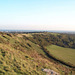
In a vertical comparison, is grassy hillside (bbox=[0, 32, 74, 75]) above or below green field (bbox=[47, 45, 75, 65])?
above

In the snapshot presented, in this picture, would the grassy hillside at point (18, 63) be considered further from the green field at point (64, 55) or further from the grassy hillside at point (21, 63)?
the green field at point (64, 55)

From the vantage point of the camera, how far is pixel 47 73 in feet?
62.5

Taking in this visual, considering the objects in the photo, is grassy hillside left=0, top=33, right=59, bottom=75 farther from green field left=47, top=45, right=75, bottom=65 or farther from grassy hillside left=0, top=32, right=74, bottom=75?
green field left=47, top=45, right=75, bottom=65

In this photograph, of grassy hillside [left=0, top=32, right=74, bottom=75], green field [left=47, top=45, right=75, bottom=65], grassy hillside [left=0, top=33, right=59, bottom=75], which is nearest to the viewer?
grassy hillside [left=0, top=33, right=59, bottom=75]

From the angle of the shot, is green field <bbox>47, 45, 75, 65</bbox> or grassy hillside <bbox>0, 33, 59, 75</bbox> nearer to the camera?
grassy hillside <bbox>0, 33, 59, 75</bbox>

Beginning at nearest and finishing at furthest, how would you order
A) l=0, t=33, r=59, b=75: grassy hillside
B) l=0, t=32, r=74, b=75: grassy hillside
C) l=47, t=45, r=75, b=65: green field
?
l=0, t=33, r=59, b=75: grassy hillside → l=0, t=32, r=74, b=75: grassy hillside → l=47, t=45, r=75, b=65: green field

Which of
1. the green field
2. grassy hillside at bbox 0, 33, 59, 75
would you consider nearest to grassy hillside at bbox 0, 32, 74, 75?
grassy hillside at bbox 0, 33, 59, 75

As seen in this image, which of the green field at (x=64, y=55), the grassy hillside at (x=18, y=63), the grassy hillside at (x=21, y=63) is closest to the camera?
the grassy hillside at (x=18, y=63)

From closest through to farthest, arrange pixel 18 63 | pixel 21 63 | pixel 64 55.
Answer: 1. pixel 18 63
2. pixel 21 63
3. pixel 64 55

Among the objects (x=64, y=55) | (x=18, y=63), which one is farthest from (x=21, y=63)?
(x=64, y=55)

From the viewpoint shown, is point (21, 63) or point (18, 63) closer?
point (18, 63)

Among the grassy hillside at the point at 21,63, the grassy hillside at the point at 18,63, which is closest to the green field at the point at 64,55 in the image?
the grassy hillside at the point at 21,63

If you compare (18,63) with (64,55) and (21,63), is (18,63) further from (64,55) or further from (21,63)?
(64,55)

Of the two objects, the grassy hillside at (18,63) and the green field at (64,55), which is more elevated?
the grassy hillside at (18,63)
